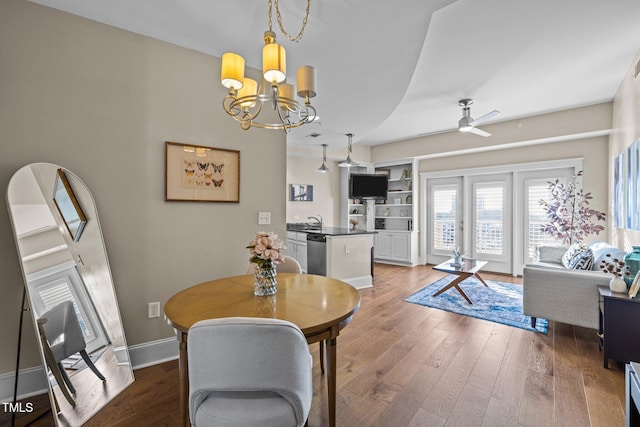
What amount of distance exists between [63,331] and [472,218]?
6.43 m

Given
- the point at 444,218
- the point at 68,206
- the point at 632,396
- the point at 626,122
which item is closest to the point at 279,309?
the point at 632,396

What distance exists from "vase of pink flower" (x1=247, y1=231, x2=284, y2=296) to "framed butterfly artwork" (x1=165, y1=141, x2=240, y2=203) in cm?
116

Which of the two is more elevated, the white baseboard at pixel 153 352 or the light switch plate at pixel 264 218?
the light switch plate at pixel 264 218

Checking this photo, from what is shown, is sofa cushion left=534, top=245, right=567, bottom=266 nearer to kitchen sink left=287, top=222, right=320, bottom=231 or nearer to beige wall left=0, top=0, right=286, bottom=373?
kitchen sink left=287, top=222, right=320, bottom=231

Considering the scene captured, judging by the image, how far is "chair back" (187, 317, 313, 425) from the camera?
1016 mm

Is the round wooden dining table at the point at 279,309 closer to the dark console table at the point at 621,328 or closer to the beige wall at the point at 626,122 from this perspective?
the dark console table at the point at 621,328

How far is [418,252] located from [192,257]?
5425 millimetres

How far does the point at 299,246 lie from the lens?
16.9 feet

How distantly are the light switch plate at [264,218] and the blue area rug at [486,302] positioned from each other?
2337 millimetres

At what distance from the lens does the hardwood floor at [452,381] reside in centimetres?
175

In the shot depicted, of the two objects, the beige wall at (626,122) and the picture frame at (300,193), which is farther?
the picture frame at (300,193)

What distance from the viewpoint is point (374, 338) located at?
9.30 feet

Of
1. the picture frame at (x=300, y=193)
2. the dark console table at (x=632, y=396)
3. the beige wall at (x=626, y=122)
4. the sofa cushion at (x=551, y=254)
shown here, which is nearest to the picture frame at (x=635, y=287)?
the beige wall at (x=626, y=122)

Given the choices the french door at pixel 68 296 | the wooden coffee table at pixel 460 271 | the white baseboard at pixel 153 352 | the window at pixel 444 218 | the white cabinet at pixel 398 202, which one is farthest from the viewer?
the white cabinet at pixel 398 202
